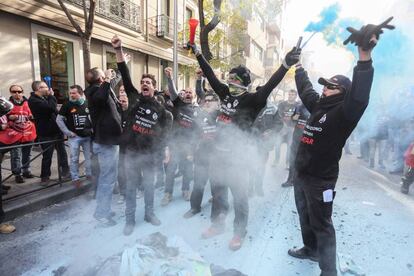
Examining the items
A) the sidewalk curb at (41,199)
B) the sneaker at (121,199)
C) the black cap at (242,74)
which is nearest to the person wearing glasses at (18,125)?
the sidewalk curb at (41,199)

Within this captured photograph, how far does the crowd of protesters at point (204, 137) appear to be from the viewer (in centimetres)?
253

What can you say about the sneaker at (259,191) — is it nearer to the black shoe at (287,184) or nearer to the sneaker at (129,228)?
the black shoe at (287,184)

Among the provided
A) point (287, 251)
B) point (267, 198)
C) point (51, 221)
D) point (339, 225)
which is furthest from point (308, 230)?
point (51, 221)

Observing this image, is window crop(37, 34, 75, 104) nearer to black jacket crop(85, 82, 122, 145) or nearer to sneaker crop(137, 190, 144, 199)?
sneaker crop(137, 190, 144, 199)

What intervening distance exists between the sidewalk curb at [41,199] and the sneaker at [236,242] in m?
2.85

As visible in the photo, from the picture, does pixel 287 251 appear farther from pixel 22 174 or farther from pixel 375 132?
pixel 375 132

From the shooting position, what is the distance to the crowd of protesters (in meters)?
2.53

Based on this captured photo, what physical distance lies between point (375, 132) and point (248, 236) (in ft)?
18.9

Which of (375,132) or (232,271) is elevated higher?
(375,132)

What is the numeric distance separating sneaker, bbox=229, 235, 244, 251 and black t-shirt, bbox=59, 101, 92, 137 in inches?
119

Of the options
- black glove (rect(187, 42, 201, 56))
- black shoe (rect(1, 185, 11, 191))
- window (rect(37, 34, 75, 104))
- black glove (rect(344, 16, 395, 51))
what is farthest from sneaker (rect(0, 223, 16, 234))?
window (rect(37, 34, 75, 104))

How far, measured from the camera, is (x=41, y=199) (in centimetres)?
409

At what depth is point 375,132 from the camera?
291 inches

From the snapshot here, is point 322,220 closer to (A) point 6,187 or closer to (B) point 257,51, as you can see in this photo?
(A) point 6,187
